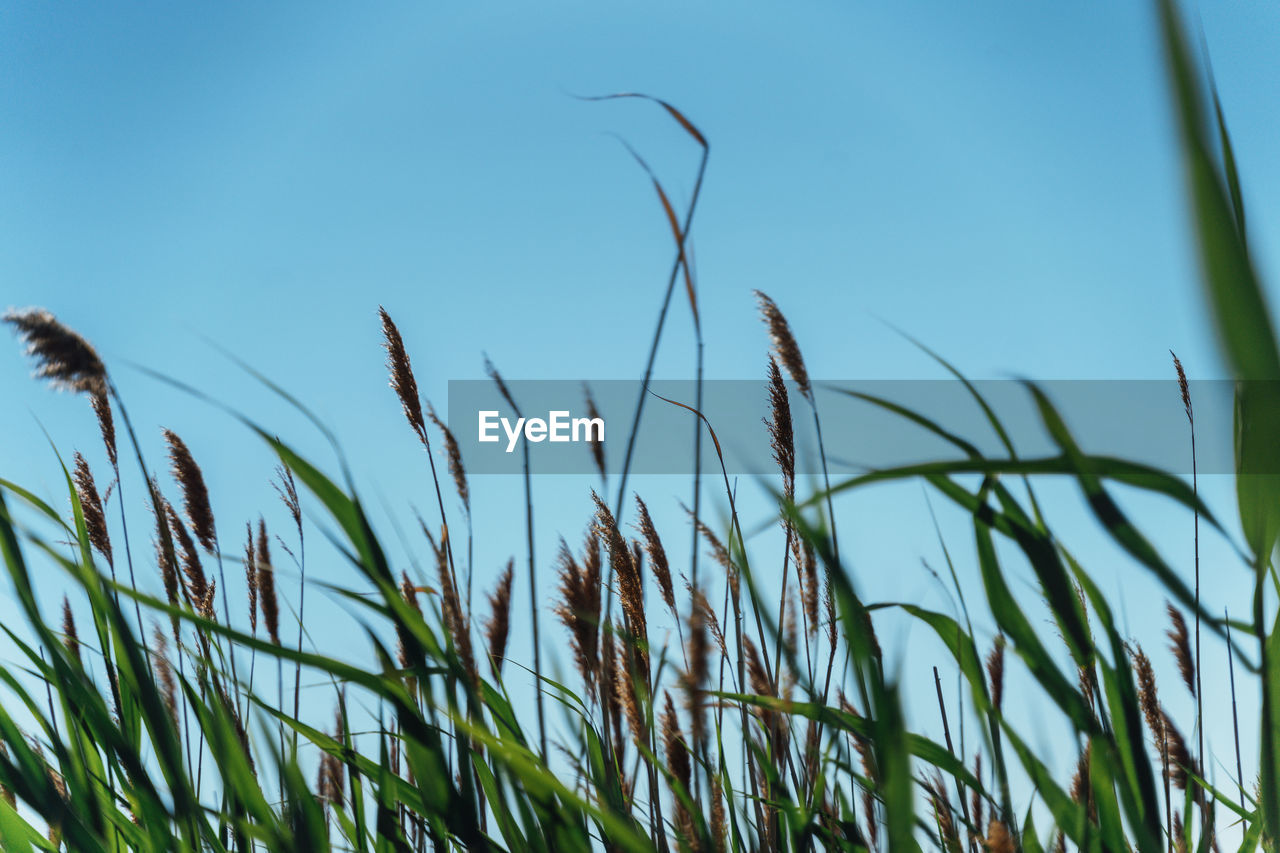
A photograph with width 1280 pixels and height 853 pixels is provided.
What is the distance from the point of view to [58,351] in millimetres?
1102

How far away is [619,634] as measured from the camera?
0.98 metres

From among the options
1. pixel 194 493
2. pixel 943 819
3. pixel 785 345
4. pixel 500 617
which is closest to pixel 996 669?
pixel 943 819

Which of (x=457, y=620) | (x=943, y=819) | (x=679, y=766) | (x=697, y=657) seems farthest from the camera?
(x=943, y=819)

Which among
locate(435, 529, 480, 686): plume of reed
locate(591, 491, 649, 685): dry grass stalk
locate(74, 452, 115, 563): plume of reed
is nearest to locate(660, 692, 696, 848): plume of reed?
locate(591, 491, 649, 685): dry grass stalk

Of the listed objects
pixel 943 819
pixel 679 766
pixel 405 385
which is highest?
pixel 405 385

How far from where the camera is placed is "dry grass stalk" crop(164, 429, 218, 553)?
157cm

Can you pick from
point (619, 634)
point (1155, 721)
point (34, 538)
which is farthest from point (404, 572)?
point (1155, 721)

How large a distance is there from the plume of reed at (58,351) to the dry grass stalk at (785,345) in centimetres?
102

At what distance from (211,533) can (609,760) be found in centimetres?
95

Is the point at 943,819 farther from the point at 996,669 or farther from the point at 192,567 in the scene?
the point at 192,567

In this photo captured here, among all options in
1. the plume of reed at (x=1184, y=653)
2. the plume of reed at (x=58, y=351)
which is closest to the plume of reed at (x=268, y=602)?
the plume of reed at (x=58, y=351)

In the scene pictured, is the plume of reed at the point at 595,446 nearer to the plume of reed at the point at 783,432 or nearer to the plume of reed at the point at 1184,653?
the plume of reed at the point at 783,432

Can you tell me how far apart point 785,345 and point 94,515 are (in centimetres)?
132

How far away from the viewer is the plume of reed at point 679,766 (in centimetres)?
78
